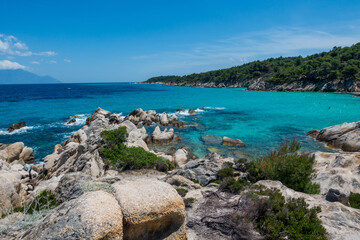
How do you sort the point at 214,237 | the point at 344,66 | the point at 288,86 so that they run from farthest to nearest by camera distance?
the point at 288,86 → the point at 344,66 → the point at 214,237

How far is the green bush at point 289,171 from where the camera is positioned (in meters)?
11.1

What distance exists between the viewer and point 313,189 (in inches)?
429

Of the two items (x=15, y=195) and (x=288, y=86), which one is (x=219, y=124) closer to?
(x=15, y=195)

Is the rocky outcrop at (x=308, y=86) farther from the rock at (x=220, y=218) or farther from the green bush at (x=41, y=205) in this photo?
the green bush at (x=41, y=205)

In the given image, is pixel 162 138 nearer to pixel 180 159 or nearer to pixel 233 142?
pixel 180 159

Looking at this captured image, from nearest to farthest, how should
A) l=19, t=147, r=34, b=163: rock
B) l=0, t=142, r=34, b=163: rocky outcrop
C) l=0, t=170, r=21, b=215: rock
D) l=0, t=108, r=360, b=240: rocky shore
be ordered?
l=0, t=108, r=360, b=240: rocky shore
l=0, t=170, r=21, b=215: rock
l=0, t=142, r=34, b=163: rocky outcrop
l=19, t=147, r=34, b=163: rock

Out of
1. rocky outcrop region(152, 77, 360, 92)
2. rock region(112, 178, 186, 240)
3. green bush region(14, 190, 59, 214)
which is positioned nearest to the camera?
rock region(112, 178, 186, 240)

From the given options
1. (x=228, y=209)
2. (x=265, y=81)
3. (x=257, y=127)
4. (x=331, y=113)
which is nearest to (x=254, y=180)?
(x=228, y=209)

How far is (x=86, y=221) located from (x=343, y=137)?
29.3m

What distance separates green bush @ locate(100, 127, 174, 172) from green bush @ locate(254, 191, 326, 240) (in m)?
10.5

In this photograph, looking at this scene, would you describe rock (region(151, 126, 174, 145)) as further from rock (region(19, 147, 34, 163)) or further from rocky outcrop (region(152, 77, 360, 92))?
rocky outcrop (region(152, 77, 360, 92))

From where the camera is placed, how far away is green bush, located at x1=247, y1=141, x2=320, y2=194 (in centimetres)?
1110

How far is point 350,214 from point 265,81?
12574cm

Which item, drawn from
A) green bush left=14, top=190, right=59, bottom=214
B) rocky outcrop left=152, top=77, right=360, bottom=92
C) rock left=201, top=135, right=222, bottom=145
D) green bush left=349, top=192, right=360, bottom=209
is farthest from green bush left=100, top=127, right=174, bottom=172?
rocky outcrop left=152, top=77, right=360, bottom=92
